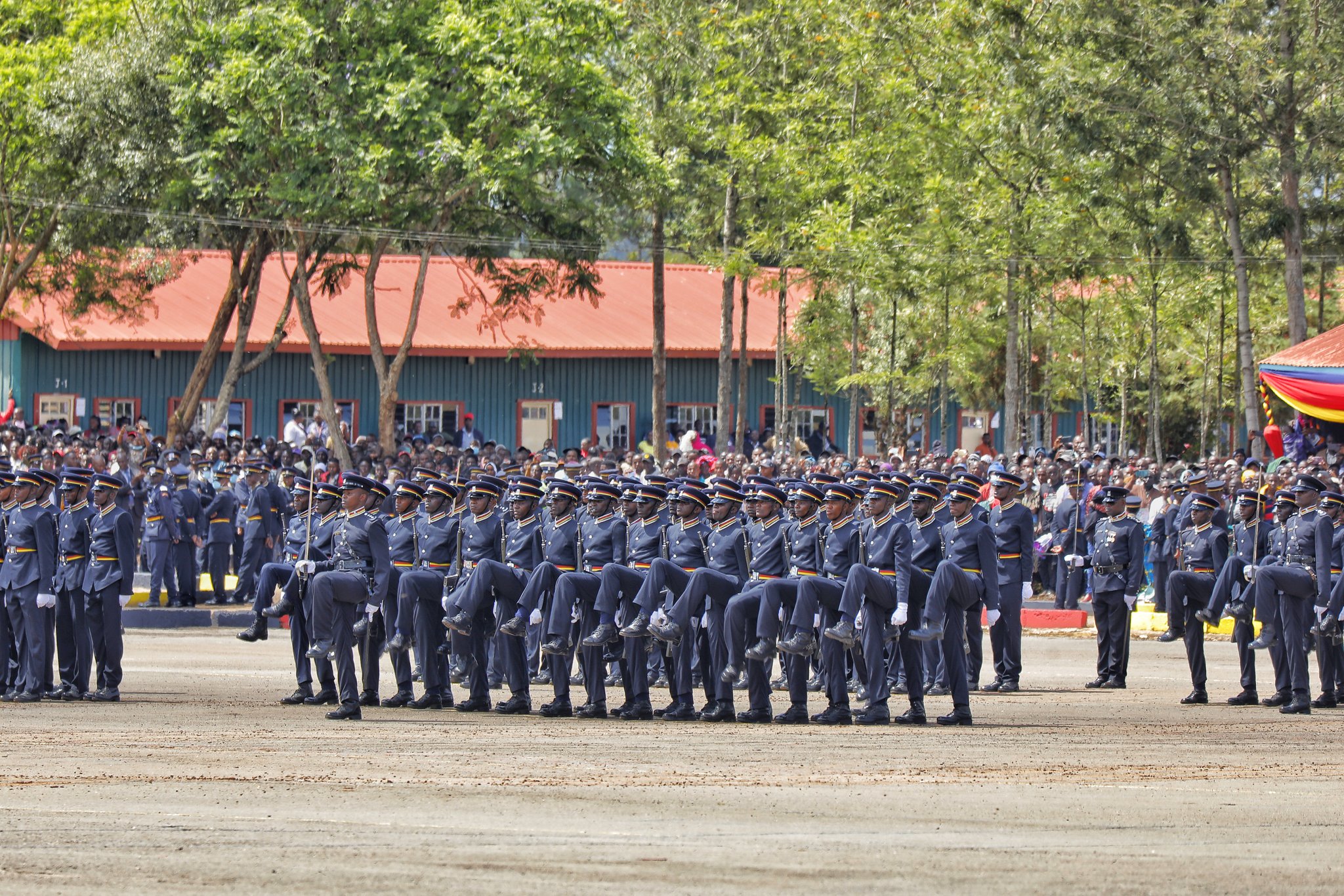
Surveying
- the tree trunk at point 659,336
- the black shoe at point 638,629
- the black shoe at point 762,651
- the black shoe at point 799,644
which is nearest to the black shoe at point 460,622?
the black shoe at point 638,629

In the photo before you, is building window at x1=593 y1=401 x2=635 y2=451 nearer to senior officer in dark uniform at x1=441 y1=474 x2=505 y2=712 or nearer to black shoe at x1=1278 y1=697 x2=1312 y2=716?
senior officer in dark uniform at x1=441 y1=474 x2=505 y2=712

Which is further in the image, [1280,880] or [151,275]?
[151,275]

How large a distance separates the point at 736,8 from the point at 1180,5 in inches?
406

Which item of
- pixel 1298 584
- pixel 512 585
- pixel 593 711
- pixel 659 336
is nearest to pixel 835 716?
pixel 593 711

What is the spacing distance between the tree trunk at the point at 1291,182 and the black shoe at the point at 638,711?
17.6 metres

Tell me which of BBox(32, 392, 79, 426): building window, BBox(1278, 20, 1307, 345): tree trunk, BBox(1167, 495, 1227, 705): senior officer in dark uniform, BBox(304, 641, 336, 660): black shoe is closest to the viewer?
BBox(304, 641, 336, 660): black shoe

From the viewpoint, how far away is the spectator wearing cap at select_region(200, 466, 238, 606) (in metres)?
24.6

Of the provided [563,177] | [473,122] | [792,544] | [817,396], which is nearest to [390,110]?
[473,122]

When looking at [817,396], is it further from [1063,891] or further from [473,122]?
[1063,891]

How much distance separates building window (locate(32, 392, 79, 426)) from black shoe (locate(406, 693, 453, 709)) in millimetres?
28533

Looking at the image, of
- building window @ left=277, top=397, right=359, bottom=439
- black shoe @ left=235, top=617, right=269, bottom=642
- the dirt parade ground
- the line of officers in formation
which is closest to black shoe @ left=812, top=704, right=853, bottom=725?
the line of officers in formation

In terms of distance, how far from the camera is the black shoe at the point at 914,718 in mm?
13586

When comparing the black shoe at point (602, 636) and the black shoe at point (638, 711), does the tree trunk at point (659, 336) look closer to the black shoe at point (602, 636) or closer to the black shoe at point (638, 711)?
the black shoe at point (638, 711)

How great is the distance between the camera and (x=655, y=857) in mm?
8188
